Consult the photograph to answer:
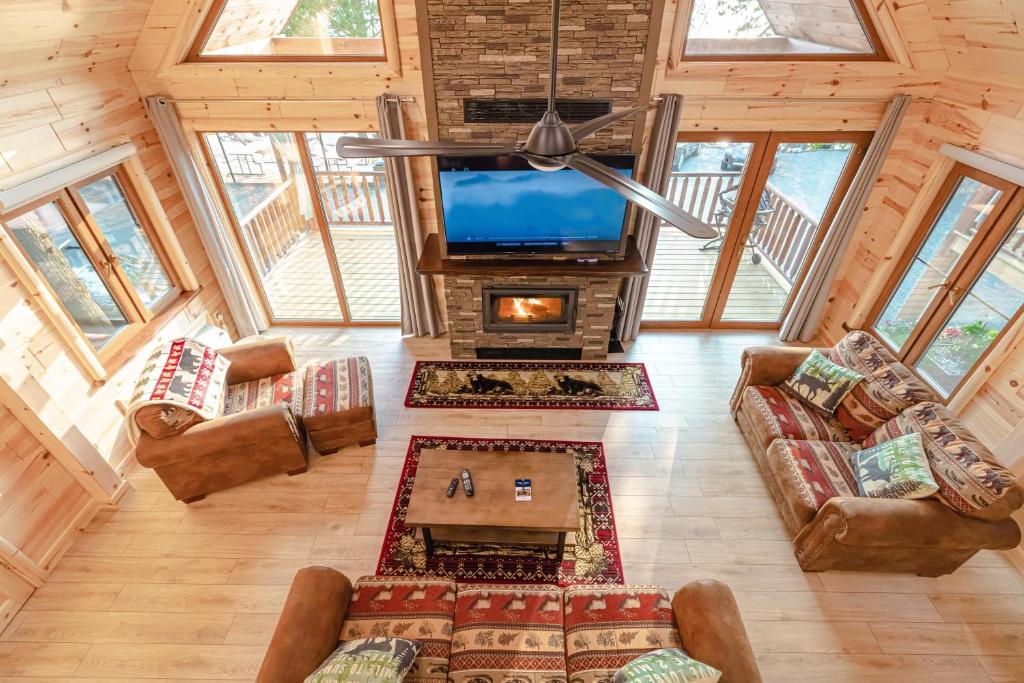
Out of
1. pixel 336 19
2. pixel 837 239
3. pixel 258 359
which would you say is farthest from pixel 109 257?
pixel 837 239

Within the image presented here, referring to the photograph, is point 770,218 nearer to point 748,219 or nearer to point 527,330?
point 748,219

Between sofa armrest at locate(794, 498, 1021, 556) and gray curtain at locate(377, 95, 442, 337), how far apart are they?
11.7 feet

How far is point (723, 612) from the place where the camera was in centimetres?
219

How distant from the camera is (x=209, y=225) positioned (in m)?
4.17

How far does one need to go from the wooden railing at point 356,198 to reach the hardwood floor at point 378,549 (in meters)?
3.07

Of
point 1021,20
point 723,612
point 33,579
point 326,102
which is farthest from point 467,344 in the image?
point 1021,20

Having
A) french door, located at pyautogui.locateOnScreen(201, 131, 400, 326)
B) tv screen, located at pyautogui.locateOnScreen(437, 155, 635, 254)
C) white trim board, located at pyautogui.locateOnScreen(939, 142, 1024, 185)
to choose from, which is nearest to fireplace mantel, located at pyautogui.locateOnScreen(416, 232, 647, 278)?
tv screen, located at pyautogui.locateOnScreen(437, 155, 635, 254)

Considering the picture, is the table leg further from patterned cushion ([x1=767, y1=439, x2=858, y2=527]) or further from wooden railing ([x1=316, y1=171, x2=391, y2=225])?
wooden railing ([x1=316, y1=171, x2=391, y2=225])

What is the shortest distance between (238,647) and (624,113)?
10.7 ft

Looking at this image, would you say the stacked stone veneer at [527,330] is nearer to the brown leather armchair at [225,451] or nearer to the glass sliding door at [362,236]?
the glass sliding door at [362,236]

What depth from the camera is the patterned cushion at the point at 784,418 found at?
3350 millimetres

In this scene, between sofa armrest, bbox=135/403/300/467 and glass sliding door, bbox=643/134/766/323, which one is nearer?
sofa armrest, bbox=135/403/300/467

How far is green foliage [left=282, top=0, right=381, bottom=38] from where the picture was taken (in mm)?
3438

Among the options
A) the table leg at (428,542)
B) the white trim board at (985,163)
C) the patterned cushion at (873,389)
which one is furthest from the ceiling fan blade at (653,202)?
the white trim board at (985,163)
